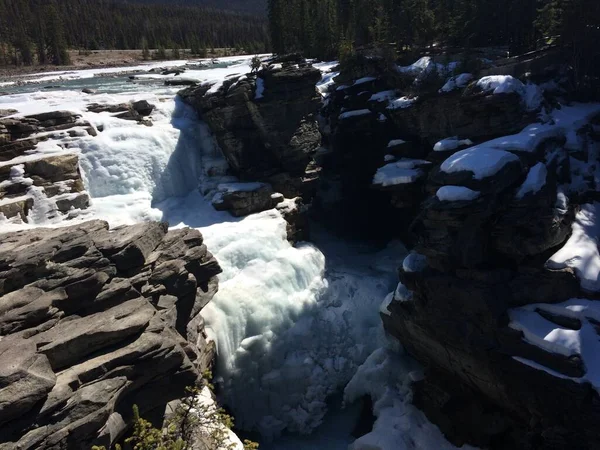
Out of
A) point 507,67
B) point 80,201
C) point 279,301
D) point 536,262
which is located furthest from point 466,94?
point 80,201

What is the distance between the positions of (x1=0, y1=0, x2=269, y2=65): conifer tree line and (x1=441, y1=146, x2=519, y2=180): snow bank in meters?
80.9

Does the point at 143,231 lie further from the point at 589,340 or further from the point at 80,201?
the point at 589,340

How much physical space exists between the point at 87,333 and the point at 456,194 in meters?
11.9

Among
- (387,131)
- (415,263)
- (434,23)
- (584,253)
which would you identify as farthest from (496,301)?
(434,23)

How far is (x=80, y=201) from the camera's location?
19.6 m

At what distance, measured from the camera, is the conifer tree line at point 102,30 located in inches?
3056

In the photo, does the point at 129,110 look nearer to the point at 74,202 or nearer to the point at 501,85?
the point at 74,202

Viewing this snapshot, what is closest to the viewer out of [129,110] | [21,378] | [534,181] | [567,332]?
[21,378]

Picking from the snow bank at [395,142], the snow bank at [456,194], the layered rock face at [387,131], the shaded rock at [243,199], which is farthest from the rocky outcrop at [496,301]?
the shaded rock at [243,199]

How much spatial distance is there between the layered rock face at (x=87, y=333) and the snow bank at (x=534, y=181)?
11973mm

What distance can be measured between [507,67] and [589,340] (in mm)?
16966

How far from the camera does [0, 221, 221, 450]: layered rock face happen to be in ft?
29.5

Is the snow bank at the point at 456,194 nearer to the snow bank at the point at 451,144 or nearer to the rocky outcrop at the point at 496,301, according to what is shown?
the rocky outcrop at the point at 496,301

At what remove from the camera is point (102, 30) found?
10819cm
